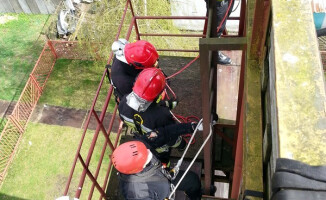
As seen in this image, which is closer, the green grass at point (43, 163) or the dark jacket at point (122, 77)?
the dark jacket at point (122, 77)

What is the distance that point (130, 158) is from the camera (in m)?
3.37

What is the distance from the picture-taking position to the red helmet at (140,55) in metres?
4.21

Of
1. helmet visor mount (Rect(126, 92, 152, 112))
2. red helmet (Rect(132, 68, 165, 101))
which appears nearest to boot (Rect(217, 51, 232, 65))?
red helmet (Rect(132, 68, 165, 101))

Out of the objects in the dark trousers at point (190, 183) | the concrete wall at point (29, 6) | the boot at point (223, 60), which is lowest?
the concrete wall at point (29, 6)

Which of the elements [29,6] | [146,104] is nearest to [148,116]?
[146,104]

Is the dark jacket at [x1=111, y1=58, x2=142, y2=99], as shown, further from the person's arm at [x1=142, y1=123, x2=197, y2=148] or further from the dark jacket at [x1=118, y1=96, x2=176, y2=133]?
the person's arm at [x1=142, y1=123, x2=197, y2=148]

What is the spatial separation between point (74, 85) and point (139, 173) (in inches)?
352

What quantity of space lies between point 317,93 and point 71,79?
11.3 meters

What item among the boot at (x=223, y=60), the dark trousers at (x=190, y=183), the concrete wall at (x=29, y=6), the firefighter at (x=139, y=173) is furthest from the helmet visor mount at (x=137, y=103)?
the concrete wall at (x=29, y=6)

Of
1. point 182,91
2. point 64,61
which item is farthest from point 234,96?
point 64,61

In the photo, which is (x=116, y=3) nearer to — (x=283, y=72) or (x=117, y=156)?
(x=117, y=156)

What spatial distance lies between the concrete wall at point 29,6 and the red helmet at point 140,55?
11.4 metres

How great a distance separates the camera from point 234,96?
17.6 feet

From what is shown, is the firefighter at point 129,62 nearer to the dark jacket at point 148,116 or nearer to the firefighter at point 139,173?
the dark jacket at point 148,116
